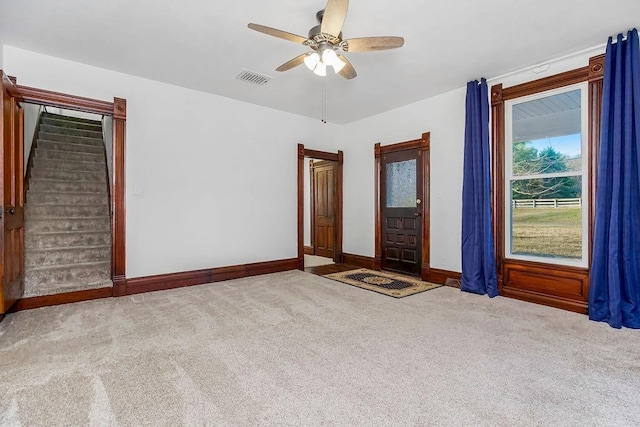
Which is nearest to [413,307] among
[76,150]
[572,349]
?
[572,349]

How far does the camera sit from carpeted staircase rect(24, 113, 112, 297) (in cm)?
394

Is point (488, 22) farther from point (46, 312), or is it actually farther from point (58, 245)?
point (58, 245)

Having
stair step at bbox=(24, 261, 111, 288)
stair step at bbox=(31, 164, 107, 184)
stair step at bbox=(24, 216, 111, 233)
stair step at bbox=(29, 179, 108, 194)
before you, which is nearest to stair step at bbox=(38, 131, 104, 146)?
stair step at bbox=(31, 164, 107, 184)

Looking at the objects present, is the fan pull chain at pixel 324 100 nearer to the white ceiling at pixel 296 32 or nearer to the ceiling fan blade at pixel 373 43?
the white ceiling at pixel 296 32

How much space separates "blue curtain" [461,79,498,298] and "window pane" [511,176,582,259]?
35cm

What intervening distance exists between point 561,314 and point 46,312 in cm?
541

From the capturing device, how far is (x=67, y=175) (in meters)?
5.13

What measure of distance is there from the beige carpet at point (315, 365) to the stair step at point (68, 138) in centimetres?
A: 378

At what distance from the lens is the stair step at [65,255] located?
401 centimetres

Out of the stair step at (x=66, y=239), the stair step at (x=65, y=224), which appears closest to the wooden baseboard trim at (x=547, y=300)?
the stair step at (x=66, y=239)

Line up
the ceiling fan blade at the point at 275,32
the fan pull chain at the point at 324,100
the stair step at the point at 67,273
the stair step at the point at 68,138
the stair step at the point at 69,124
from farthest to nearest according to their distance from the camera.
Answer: the stair step at the point at 69,124, the stair step at the point at 68,138, the fan pull chain at the point at 324,100, the stair step at the point at 67,273, the ceiling fan blade at the point at 275,32

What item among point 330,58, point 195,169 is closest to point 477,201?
point 330,58

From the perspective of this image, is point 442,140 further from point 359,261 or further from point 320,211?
point 320,211

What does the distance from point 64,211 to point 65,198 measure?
0.26 meters
